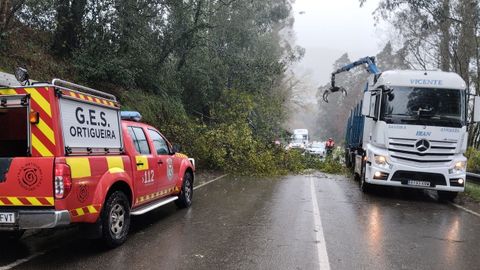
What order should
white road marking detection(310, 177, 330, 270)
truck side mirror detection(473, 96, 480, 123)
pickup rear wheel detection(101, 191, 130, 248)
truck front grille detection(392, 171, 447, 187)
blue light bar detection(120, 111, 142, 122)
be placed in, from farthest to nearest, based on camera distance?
truck side mirror detection(473, 96, 480, 123) < truck front grille detection(392, 171, 447, 187) < blue light bar detection(120, 111, 142, 122) < pickup rear wheel detection(101, 191, 130, 248) < white road marking detection(310, 177, 330, 270)

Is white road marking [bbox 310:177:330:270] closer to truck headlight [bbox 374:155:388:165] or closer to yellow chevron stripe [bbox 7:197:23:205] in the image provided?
truck headlight [bbox 374:155:388:165]

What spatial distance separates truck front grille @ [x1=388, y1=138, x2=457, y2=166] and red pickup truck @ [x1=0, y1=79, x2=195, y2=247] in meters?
6.94

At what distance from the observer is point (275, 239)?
6930mm

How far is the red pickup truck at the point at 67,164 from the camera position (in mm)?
5238

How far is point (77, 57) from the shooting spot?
1552 centimetres

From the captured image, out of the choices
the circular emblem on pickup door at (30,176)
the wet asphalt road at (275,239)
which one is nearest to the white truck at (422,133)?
the wet asphalt road at (275,239)

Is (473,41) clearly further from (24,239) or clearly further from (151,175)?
(24,239)

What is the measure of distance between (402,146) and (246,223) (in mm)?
5383

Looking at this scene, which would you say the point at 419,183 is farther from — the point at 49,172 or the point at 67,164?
the point at 49,172

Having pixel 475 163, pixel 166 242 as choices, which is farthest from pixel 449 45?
pixel 166 242

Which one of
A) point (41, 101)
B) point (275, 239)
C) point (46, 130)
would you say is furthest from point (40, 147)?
point (275, 239)

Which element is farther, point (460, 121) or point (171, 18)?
point (171, 18)

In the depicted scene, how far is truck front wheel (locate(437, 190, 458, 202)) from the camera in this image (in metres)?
12.0

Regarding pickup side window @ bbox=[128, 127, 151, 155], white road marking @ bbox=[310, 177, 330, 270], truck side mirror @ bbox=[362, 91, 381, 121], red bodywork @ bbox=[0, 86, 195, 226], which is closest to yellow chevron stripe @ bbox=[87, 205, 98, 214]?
red bodywork @ bbox=[0, 86, 195, 226]
